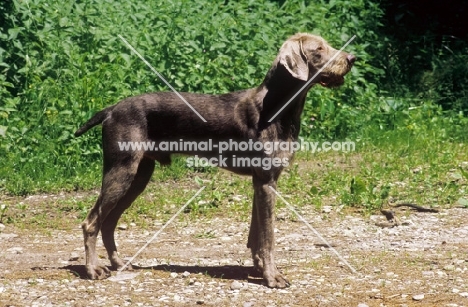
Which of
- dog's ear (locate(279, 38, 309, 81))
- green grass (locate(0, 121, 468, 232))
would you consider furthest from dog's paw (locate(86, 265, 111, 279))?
dog's ear (locate(279, 38, 309, 81))

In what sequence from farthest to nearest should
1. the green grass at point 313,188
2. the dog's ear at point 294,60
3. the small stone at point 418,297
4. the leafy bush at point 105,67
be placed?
1. the leafy bush at point 105,67
2. the green grass at point 313,188
3. the dog's ear at point 294,60
4. the small stone at point 418,297

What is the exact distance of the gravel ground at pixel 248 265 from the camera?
6.38 m

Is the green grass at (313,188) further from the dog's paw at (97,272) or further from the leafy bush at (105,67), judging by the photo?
the dog's paw at (97,272)

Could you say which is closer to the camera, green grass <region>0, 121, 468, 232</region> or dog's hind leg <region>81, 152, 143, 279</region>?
dog's hind leg <region>81, 152, 143, 279</region>

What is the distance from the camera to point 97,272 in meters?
6.80

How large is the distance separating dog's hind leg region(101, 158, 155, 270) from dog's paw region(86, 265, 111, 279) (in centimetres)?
27

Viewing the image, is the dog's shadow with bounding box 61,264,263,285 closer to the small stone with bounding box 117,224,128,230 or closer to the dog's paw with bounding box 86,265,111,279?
the dog's paw with bounding box 86,265,111,279

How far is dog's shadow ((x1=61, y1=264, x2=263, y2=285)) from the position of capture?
22.6 ft

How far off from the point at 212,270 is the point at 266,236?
609 mm

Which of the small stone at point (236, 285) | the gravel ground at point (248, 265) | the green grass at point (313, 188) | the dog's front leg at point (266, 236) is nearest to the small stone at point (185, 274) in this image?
the gravel ground at point (248, 265)

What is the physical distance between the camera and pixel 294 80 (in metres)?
6.95

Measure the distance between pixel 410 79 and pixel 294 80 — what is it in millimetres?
6120

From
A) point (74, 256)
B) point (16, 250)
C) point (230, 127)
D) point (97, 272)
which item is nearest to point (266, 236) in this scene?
point (230, 127)

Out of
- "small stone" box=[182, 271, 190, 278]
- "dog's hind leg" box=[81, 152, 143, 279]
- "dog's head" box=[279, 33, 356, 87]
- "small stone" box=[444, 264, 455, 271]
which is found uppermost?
"dog's head" box=[279, 33, 356, 87]
